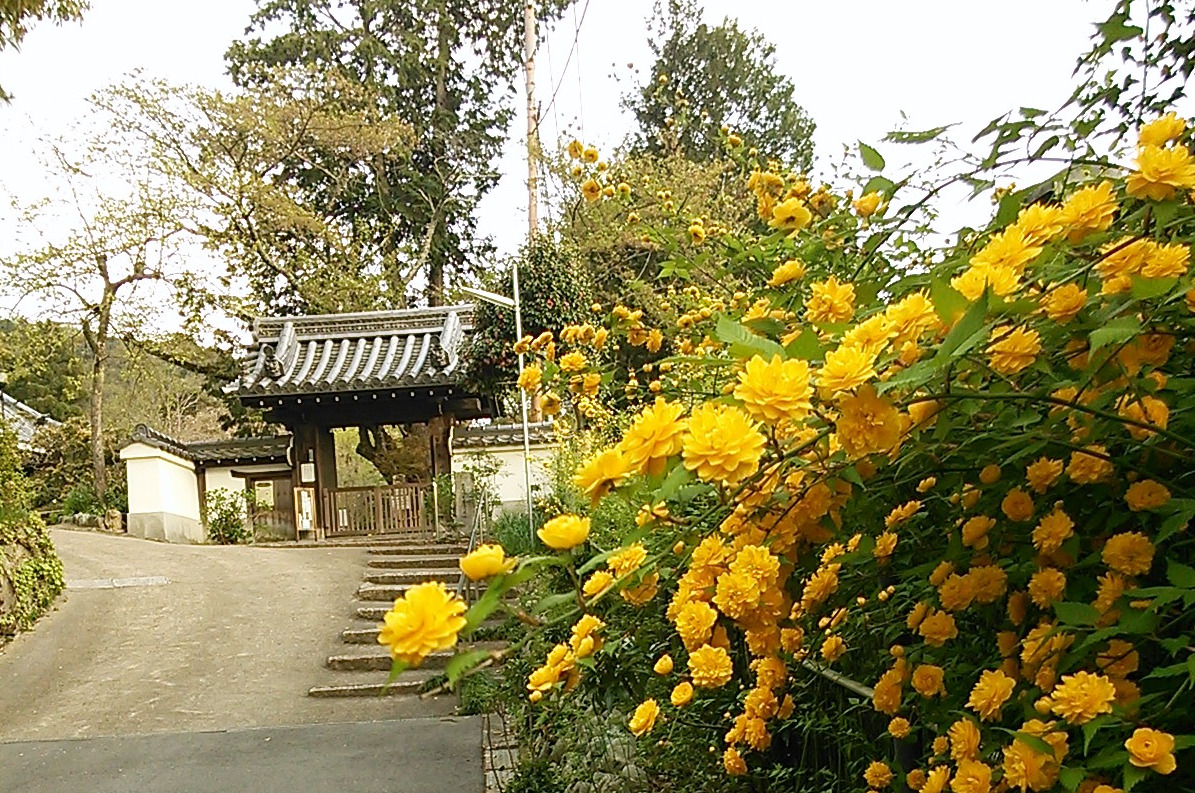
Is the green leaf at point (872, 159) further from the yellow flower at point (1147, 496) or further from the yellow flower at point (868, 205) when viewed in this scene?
the yellow flower at point (1147, 496)

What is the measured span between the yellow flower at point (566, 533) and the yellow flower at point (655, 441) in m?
0.05

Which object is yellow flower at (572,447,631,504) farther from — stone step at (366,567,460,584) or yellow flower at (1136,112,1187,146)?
stone step at (366,567,460,584)

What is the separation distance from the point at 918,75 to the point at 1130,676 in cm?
184

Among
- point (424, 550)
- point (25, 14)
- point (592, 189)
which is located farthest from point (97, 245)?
point (592, 189)

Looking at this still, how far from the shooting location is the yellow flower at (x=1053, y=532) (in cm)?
65

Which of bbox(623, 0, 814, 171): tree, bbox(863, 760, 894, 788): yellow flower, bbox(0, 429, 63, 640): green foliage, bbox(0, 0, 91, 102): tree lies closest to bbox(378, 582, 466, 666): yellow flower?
bbox(863, 760, 894, 788): yellow flower

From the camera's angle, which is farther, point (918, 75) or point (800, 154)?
point (800, 154)

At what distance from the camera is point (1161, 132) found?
2.01 ft

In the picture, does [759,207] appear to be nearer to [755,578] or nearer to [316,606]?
[755,578]

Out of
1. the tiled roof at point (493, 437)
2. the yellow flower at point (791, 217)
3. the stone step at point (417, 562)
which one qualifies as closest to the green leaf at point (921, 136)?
the yellow flower at point (791, 217)

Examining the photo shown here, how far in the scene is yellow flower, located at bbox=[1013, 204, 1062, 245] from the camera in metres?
0.60

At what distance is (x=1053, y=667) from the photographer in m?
0.64

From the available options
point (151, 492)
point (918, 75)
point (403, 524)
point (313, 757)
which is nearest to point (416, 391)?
point (403, 524)

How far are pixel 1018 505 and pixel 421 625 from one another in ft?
1.47
